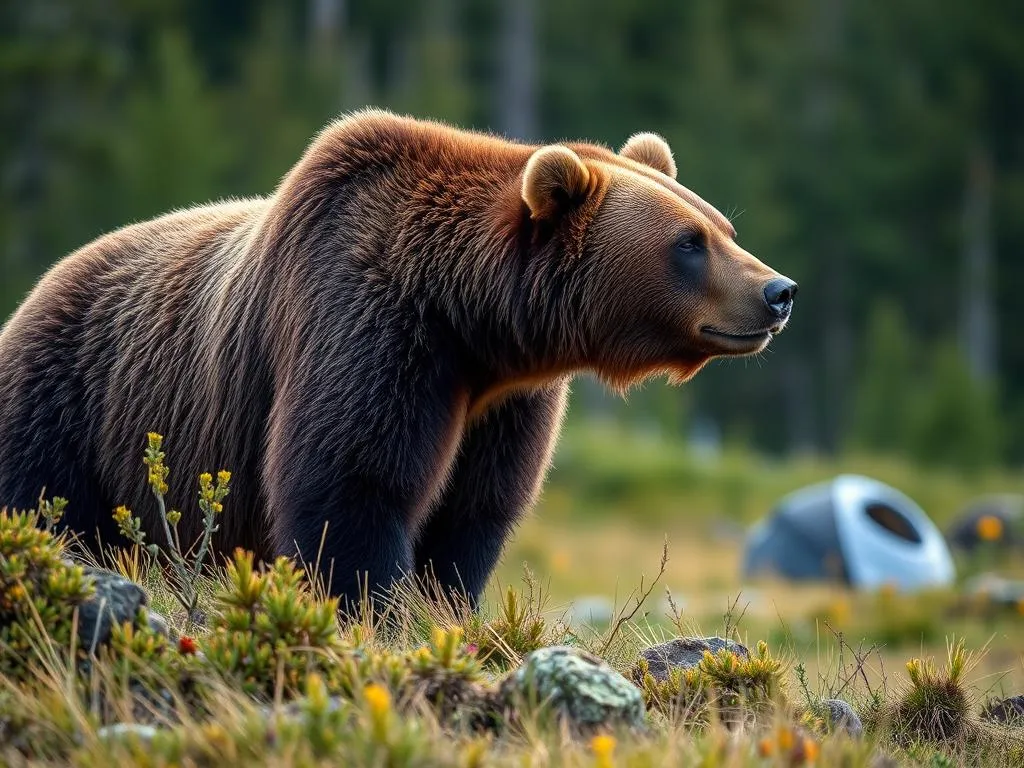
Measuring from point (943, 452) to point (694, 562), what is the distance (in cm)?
1743

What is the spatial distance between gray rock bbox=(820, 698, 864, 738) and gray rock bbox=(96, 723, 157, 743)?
2.00m

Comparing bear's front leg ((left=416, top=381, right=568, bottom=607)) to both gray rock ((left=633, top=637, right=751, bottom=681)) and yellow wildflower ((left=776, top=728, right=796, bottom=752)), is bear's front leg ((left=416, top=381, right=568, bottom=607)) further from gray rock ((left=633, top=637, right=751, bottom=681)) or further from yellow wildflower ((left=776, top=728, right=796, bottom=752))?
yellow wildflower ((left=776, top=728, right=796, bottom=752))

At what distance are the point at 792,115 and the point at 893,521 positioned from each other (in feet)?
109

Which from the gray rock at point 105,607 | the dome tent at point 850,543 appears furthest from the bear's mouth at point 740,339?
the dome tent at point 850,543

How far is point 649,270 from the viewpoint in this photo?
555 centimetres

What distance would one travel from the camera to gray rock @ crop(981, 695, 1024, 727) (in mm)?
4972

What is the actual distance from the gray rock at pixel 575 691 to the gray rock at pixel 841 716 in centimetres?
82

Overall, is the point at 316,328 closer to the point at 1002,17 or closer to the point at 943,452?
the point at 943,452

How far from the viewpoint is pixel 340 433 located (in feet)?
16.9

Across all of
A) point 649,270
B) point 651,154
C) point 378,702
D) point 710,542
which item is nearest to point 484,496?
point 649,270

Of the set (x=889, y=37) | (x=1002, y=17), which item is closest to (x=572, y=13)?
(x=889, y=37)

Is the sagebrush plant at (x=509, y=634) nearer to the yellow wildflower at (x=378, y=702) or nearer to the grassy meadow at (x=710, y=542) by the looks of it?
the yellow wildflower at (x=378, y=702)

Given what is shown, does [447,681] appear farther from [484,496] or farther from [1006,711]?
[1006,711]

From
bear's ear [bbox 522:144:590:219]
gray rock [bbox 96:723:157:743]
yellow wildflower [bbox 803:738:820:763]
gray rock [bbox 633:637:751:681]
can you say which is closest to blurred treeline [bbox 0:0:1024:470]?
bear's ear [bbox 522:144:590:219]
